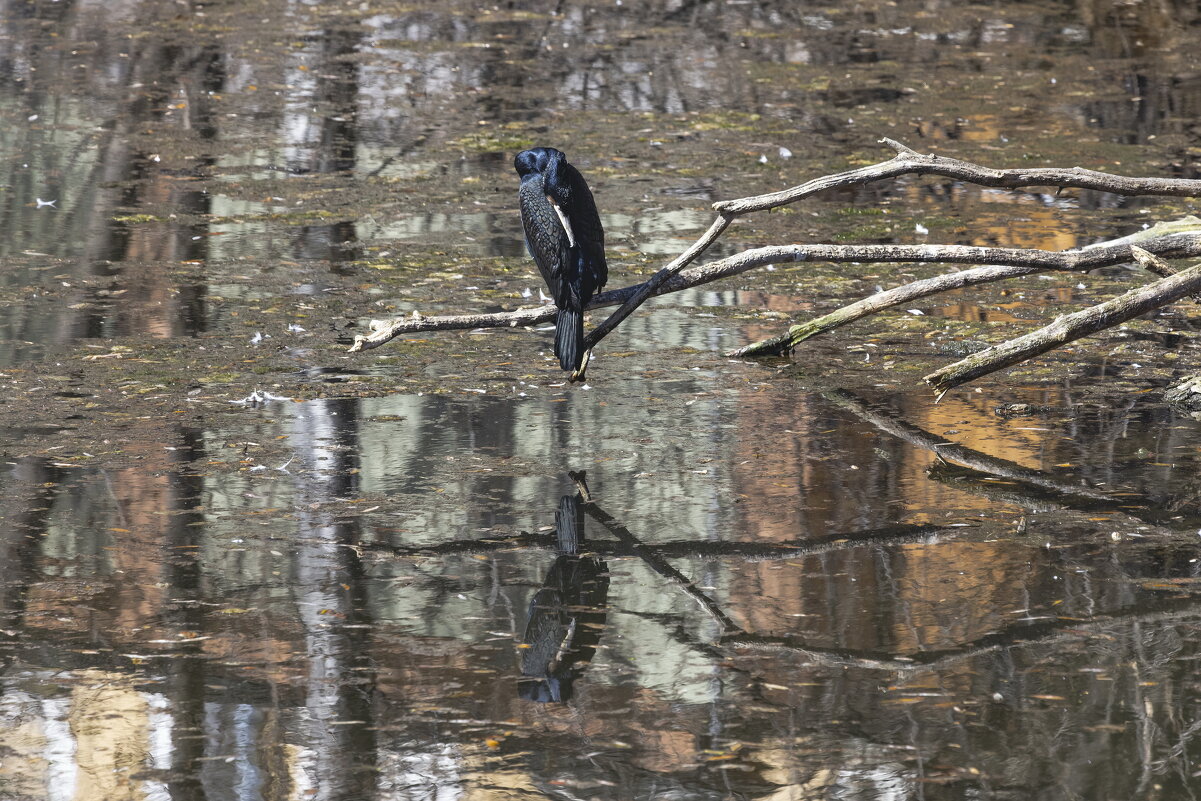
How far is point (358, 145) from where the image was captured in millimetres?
11656

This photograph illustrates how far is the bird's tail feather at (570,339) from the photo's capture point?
617cm

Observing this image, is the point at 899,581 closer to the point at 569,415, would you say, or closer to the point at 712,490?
the point at 712,490

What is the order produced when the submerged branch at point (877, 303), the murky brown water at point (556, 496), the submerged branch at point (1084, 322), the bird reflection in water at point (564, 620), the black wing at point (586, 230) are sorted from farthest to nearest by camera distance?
the submerged branch at point (877, 303)
the black wing at point (586, 230)
the submerged branch at point (1084, 322)
the bird reflection in water at point (564, 620)
the murky brown water at point (556, 496)

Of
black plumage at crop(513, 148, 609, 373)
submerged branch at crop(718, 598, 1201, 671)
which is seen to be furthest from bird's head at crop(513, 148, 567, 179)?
submerged branch at crop(718, 598, 1201, 671)

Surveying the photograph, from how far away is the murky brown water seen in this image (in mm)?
3957

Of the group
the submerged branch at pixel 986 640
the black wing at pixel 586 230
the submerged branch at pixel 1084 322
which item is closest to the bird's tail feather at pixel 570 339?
the black wing at pixel 586 230

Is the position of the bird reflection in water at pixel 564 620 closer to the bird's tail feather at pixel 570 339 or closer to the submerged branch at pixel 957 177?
the bird's tail feather at pixel 570 339

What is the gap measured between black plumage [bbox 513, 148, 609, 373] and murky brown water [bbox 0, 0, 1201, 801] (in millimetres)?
415

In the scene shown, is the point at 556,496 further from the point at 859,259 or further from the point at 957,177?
the point at 957,177

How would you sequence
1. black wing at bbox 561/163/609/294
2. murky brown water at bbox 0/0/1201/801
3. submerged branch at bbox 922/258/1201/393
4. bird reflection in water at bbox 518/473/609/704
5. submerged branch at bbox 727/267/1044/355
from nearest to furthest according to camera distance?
murky brown water at bbox 0/0/1201/801
bird reflection in water at bbox 518/473/609/704
submerged branch at bbox 922/258/1201/393
black wing at bbox 561/163/609/294
submerged branch at bbox 727/267/1044/355

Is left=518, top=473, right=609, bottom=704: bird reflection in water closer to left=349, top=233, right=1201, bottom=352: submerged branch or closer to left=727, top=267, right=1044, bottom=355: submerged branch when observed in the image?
left=349, top=233, right=1201, bottom=352: submerged branch

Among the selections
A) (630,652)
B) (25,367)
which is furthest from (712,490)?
(25,367)

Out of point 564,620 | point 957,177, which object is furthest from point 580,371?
point 564,620

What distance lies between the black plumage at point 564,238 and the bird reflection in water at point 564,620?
105 centimetres
